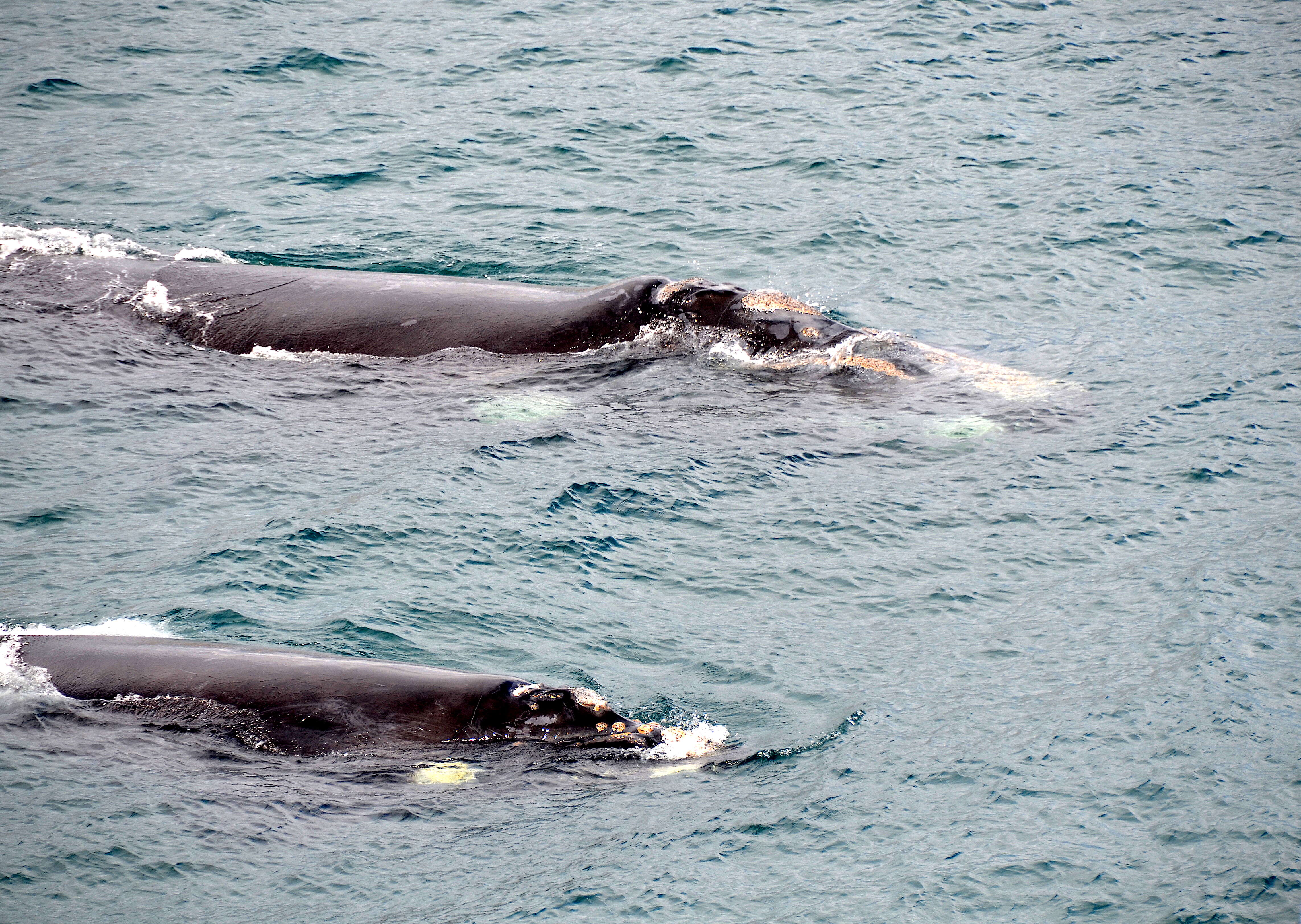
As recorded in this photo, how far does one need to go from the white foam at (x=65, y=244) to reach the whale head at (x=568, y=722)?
485 inches

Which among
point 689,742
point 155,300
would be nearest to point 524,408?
point 155,300

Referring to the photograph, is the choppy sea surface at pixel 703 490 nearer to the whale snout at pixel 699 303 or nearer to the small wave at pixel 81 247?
the small wave at pixel 81 247

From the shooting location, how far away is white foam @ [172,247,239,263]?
1917cm

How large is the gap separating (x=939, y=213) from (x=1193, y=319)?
513cm

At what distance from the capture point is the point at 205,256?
760 inches

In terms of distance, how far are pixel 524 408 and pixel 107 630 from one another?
5800 millimetres

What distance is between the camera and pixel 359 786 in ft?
28.9

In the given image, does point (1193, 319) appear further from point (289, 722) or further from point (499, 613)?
point (289, 722)

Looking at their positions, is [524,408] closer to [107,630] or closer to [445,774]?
[107,630]

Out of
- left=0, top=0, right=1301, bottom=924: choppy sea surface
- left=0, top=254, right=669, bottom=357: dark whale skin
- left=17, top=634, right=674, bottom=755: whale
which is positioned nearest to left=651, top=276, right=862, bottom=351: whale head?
left=0, top=254, right=669, bottom=357: dark whale skin

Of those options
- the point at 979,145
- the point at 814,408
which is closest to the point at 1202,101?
the point at 979,145

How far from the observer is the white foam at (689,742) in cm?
932

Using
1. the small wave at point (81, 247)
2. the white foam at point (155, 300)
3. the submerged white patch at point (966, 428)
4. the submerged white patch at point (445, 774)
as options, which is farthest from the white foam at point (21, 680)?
the small wave at point (81, 247)

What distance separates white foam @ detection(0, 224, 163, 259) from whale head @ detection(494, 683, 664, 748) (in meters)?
12.3
